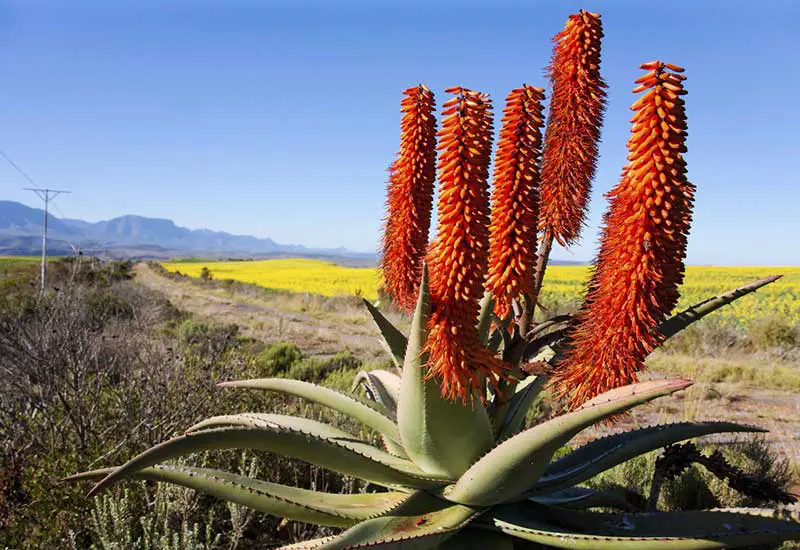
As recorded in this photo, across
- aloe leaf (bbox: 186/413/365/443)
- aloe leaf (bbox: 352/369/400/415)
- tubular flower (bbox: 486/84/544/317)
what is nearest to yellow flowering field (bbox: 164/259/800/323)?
aloe leaf (bbox: 352/369/400/415)

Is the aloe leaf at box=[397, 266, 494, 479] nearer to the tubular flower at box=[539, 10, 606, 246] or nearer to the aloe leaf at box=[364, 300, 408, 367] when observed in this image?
the aloe leaf at box=[364, 300, 408, 367]

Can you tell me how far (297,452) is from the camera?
6.10ft

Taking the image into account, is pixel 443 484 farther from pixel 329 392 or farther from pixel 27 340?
pixel 27 340

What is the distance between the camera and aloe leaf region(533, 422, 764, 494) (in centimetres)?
188

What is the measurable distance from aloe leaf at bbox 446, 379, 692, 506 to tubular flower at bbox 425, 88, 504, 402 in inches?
11.1

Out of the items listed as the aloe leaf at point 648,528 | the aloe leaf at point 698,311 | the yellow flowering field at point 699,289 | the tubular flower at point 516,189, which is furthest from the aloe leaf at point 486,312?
the yellow flowering field at point 699,289

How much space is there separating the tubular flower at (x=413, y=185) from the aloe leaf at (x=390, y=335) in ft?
0.82

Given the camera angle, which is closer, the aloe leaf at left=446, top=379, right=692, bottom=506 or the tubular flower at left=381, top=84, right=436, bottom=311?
the aloe leaf at left=446, top=379, right=692, bottom=506

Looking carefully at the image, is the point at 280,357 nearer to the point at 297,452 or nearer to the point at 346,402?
the point at 346,402

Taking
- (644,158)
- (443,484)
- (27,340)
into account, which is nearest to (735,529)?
(443,484)

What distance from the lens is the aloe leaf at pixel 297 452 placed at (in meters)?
1.53

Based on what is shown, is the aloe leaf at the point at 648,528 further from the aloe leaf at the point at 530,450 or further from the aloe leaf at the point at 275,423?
the aloe leaf at the point at 275,423

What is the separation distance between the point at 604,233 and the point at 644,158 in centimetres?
33

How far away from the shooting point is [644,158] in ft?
4.50
